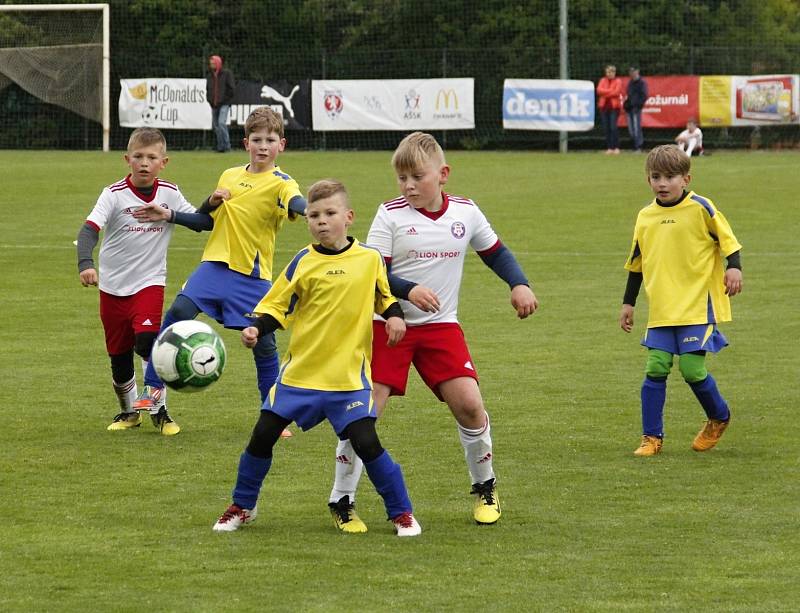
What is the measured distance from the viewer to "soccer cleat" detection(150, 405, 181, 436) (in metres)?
8.34

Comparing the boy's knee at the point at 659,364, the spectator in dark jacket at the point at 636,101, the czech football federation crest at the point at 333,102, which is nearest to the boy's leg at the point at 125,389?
the boy's knee at the point at 659,364

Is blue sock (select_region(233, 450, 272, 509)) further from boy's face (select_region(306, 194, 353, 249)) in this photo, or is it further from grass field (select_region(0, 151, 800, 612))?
boy's face (select_region(306, 194, 353, 249))

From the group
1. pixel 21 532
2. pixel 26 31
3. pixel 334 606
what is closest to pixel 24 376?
pixel 21 532

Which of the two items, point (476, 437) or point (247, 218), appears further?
point (247, 218)

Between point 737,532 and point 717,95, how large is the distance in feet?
93.7

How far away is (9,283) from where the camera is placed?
51.2 ft

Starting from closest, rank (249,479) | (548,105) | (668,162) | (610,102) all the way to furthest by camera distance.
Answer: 1. (249,479)
2. (668,162)
3. (610,102)
4. (548,105)

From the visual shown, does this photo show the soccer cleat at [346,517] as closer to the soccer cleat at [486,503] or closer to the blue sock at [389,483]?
the blue sock at [389,483]

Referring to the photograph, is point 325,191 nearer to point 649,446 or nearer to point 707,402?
point 649,446

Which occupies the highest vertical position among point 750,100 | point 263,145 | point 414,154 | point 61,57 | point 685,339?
point 61,57

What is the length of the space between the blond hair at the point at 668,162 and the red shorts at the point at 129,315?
292 cm

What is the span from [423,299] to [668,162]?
2309 mm

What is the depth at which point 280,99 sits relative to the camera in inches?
1346

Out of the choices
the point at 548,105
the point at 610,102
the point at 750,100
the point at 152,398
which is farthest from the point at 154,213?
the point at 750,100
